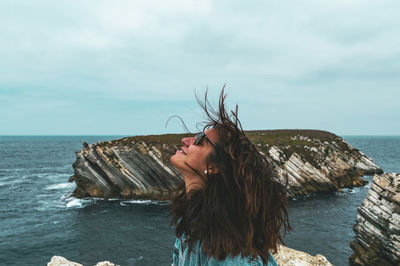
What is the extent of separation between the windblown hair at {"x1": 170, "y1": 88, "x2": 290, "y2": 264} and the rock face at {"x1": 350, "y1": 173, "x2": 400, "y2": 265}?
17.0 metres

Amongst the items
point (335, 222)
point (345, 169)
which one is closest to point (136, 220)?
point (335, 222)

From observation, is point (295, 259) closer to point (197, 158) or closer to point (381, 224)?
point (381, 224)

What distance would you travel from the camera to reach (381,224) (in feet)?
53.0

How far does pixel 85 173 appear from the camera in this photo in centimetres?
3759

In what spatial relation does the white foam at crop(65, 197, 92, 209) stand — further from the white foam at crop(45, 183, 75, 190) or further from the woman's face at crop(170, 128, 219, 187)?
the woman's face at crop(170, 128, 219, 187)

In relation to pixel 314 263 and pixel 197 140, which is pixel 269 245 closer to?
pixel 197 140

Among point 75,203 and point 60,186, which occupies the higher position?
point 60,186

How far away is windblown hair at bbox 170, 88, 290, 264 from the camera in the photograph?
7.06 feet

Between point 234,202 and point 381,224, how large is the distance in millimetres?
18329

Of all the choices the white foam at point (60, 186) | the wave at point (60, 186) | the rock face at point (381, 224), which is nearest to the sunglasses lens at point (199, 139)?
the rock face at point (381, 224)

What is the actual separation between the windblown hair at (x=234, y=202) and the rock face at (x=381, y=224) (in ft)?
55.7

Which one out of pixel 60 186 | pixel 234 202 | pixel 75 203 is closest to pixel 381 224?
pixel 234 202

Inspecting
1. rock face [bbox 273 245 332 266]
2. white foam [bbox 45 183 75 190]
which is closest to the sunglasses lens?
rock face [bbox 273 245 332 266]

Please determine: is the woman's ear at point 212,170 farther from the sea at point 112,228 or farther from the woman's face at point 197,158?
the sea at point 112,228
